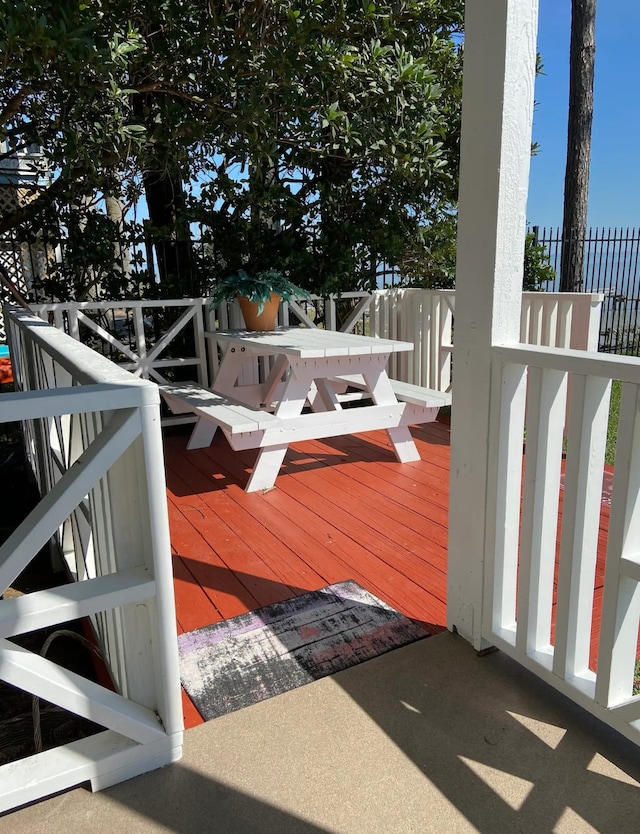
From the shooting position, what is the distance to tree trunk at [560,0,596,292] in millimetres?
7461

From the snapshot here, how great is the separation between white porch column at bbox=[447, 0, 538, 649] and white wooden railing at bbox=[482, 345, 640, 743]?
0.06 m

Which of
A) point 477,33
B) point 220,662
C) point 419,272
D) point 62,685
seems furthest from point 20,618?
point 419,272

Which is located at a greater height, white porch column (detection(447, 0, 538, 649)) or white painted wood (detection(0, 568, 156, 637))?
white porch column (detection(447, 0, 538, 649))

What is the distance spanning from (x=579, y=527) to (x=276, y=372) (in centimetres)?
279

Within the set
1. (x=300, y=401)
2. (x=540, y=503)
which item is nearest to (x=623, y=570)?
(x=540, y=503)

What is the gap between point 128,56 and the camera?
319 centimetres

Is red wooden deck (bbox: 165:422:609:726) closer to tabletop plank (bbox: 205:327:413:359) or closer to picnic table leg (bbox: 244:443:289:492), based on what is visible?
picnic table leg (bbox: 244:443:289:492)

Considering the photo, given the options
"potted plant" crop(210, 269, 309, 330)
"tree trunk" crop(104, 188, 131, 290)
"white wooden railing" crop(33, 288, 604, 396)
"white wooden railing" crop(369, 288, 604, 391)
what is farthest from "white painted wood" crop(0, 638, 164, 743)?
"tree trunk" crop(104, 188, 131, 290)

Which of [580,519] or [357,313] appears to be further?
[357,313]

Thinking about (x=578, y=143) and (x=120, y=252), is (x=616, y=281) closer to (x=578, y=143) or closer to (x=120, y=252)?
(x=578, y=143)

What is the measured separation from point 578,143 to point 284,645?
8.05 meters

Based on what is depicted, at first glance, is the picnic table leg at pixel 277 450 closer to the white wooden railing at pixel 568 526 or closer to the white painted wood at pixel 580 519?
the white wooden railing at pixel 568 526

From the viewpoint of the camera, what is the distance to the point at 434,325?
4.99m

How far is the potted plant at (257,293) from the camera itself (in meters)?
3.93
